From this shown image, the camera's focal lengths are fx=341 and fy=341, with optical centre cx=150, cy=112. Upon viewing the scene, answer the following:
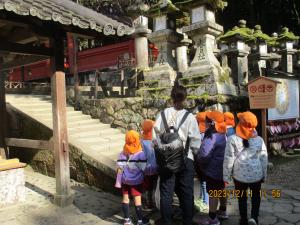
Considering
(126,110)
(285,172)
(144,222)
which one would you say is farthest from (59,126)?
(285,172)

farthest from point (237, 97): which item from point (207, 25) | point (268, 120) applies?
point (207, 25)

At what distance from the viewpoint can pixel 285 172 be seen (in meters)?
7.30

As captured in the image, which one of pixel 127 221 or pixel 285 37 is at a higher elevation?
pixel 285 37

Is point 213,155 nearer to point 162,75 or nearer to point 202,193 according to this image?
point 202,193

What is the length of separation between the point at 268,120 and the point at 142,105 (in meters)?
3.12

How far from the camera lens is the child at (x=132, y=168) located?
4703mm

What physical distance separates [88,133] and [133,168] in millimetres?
4151

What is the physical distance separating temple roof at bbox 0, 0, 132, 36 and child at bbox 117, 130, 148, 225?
5.64 feet

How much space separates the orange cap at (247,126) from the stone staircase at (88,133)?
2.81 meters

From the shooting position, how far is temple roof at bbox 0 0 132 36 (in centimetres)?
421

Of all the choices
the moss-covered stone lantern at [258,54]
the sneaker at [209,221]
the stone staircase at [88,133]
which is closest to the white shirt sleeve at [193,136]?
the sneaker at [209,221]

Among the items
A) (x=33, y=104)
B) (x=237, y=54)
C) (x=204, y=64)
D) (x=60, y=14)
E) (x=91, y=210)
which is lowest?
(x=91, y=210)

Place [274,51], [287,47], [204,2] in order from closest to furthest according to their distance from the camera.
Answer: [204,2] < [287,47] < [274,51]

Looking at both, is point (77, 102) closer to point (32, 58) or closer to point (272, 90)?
point (32, 58)
